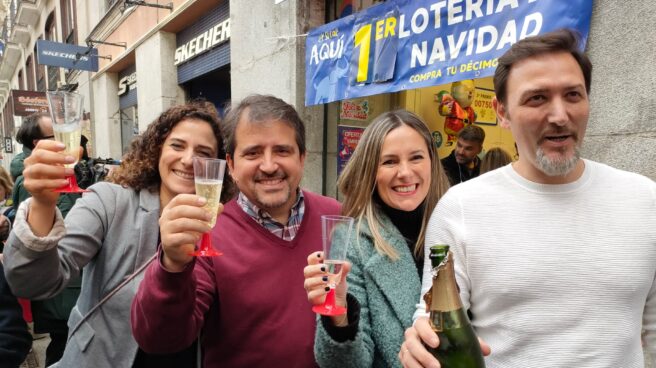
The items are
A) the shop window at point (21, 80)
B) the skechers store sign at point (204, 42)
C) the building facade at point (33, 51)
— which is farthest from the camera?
the shop window at point (21, 80)

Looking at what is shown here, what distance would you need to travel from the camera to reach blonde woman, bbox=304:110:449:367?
4.59ft

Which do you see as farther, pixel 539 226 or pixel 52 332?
pixel 52 332

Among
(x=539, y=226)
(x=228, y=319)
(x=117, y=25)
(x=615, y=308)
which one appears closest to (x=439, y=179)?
(x=539, y=226)

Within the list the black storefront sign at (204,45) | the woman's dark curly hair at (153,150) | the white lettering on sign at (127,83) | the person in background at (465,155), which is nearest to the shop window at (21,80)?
the white lettering on sign at (127,83)

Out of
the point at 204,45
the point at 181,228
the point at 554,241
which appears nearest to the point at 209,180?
the point at 181,228

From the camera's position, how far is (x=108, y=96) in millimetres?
12141

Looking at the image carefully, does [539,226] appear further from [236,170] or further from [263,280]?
[236,170]

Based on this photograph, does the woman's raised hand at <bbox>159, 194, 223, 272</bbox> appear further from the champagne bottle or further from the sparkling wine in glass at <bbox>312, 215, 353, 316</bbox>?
the champagne bottle

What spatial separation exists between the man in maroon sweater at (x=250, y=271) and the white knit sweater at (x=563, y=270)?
585 millimetres

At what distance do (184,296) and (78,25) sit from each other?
15667 mm

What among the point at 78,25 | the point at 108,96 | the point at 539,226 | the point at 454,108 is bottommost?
the point at 539,226

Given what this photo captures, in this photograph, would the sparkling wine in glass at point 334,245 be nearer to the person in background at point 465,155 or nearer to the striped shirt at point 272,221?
the striped shirt at point 272,221

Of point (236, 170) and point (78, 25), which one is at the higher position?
point (78, 25)

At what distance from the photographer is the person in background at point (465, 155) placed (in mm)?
4770
